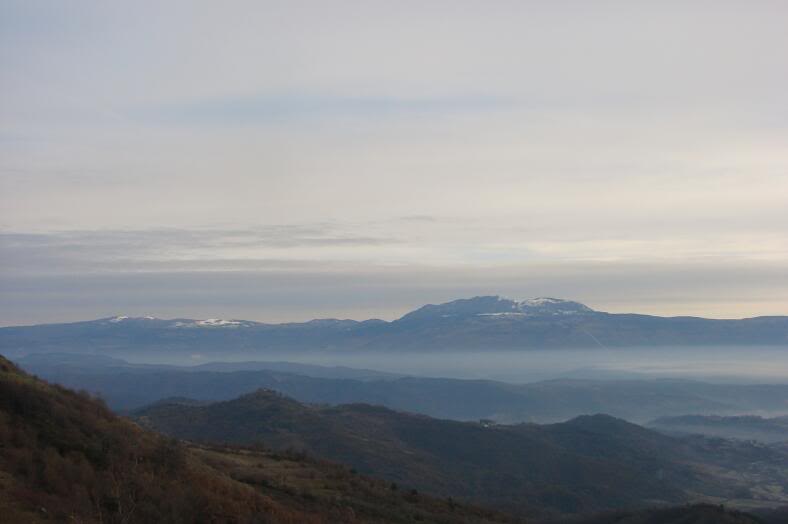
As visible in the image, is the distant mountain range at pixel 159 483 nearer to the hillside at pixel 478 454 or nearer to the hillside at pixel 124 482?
the hillside at pixel 124 482

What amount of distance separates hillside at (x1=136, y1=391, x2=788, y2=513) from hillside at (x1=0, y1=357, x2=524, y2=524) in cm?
4685

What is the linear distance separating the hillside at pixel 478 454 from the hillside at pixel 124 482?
46847 mm

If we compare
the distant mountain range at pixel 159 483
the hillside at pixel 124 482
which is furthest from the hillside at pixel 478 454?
the hillside at pixel 124 482

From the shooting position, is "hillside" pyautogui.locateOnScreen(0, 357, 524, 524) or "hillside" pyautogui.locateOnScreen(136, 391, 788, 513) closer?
"hillside" pyautogui.locateOnScreen(0, 357, 524, 524)

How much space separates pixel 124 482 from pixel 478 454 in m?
103

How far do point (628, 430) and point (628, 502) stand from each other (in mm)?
67239

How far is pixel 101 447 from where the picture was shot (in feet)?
103

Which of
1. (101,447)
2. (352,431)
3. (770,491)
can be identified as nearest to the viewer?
(101,447)

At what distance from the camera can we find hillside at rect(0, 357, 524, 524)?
25.3 m

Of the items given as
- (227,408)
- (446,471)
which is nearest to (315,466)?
(446,471)

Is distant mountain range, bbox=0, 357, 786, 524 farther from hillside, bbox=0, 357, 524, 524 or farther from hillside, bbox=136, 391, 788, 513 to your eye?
hillside, bbox=136, 391, 788, 513

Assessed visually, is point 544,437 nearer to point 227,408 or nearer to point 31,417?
point 227,408

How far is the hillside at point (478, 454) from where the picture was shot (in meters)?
104

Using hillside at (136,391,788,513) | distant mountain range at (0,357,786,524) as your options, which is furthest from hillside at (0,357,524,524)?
hillside at (136,391,788,513)
